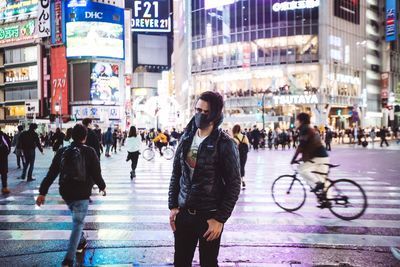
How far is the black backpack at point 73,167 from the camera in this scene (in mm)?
5074

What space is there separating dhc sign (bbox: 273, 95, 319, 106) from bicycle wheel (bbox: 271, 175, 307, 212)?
50.6m

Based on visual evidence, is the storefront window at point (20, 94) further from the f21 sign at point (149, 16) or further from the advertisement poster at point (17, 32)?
the f21 sign at point (149, 16)

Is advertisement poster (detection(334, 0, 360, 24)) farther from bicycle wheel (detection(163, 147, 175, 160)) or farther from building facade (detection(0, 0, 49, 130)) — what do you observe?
building facade (detection(0, 0, 49, 130))

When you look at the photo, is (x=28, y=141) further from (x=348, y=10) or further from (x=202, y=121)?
(x=348, y=10)

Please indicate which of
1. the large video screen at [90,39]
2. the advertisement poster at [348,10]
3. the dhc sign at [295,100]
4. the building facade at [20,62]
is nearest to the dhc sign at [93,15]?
the large video screen at [90,39]

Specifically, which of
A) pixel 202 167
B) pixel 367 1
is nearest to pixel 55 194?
pixel 202 167

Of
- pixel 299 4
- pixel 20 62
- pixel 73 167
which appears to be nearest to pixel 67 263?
pixel 73 167

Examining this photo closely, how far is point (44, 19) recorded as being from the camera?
266ft

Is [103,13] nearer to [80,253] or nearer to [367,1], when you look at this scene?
[367,1]

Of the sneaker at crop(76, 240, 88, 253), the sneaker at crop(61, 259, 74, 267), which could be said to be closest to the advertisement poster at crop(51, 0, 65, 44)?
the sneaker at crop(76, 240, 88, 253)

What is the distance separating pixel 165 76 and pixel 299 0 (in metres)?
53.3

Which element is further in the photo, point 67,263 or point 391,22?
point 391,22

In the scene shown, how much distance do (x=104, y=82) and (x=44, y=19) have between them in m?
17.6

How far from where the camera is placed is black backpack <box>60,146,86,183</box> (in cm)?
507
